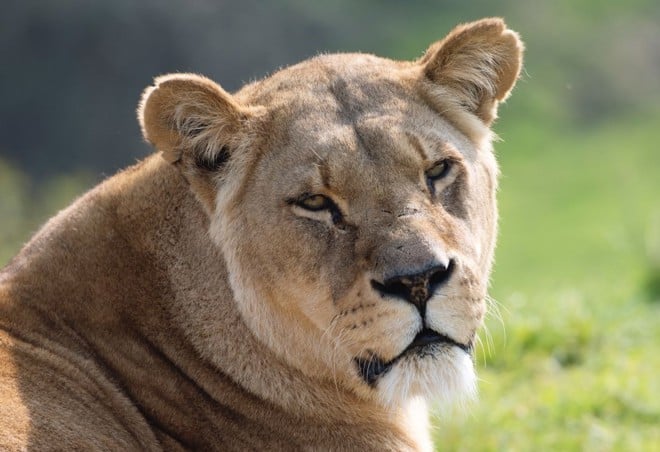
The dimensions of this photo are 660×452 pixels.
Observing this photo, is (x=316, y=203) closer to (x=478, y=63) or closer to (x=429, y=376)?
(x=429, y=376)

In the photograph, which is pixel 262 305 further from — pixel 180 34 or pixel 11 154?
pixel 180 34

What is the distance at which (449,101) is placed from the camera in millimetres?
4457

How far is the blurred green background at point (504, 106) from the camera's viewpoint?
11.8 meters

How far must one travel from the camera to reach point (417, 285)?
149 inches

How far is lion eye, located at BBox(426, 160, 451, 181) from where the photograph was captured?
13.6 ft

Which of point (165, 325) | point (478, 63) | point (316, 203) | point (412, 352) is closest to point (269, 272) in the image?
point (316, 203)

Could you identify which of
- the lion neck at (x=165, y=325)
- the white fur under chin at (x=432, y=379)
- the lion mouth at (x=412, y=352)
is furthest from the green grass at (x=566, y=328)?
the lion neck at (x=165, y=325)

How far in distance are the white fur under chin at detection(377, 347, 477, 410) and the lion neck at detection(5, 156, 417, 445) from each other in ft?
0.90

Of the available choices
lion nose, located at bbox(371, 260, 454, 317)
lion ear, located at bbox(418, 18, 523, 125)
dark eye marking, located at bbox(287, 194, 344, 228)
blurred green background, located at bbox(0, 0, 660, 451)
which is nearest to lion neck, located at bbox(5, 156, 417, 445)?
dark eye marking, located at bbox(287, 194, 344, 228)

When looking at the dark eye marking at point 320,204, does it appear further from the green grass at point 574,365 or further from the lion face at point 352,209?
the green grass at point 574,365

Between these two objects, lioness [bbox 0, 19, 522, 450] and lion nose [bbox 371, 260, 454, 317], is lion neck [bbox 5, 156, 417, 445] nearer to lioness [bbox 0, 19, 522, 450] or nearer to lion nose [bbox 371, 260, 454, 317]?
lioness [bbox 0, 19, 522, 450]

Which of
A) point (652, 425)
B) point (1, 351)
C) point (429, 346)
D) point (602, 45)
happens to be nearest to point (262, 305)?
point (429, 346)

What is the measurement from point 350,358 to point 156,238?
83 centimetres

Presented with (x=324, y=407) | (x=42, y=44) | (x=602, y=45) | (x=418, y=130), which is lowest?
(x=324, y=407)
